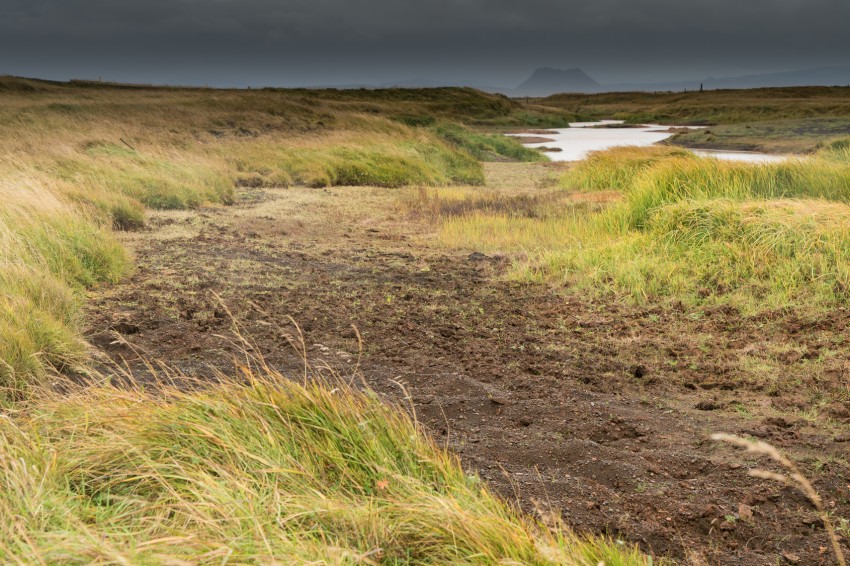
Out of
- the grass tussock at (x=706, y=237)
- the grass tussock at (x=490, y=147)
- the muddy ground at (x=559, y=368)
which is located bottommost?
the muddy ground at (x=559, y=368)

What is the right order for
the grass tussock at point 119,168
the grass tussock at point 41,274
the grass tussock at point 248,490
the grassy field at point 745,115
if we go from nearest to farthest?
the grass tussock at point 248,490 → the grass tussock at point 41,274 → the grass tussock at point 119,168 → the grassy field at point 745,115

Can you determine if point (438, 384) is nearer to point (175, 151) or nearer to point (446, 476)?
point (446, 476)

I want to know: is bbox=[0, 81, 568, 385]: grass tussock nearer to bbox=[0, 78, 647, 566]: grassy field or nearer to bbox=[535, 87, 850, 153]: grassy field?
bbox=[0, 78, 647, 566]: grassy field

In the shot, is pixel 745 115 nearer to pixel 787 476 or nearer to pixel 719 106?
pixel 719 106

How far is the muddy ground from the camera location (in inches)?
140

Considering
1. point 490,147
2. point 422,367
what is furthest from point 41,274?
point 490,147

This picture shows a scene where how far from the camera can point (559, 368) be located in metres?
5.64

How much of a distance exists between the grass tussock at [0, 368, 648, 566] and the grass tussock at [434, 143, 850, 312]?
4751 mm

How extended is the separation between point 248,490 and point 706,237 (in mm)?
7176

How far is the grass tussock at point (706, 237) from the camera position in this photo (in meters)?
7.22

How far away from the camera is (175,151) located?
18.3 m

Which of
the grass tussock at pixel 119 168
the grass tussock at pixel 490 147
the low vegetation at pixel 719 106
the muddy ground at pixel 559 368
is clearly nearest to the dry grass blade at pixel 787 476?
the muddy ground at pixel 559 368

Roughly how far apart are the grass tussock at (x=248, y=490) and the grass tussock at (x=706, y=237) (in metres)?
4.75

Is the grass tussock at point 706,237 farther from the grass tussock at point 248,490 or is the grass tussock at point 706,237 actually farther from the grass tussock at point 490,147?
the grass tussock at point 490,147
